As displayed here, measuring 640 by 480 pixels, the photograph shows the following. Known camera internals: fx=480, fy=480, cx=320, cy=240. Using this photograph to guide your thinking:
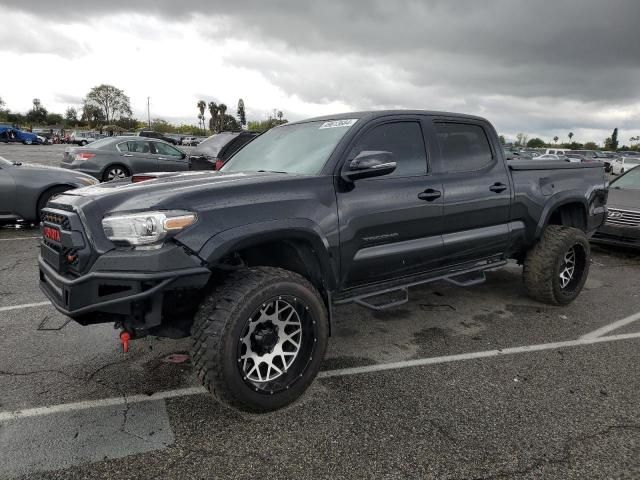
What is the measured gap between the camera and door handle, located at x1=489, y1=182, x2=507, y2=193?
14.3ft

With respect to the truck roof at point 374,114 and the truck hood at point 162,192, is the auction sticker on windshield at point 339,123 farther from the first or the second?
the truck hood at point 162,192

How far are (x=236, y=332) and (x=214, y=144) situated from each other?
29.1 feet

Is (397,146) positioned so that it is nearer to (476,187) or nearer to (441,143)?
(441,143)

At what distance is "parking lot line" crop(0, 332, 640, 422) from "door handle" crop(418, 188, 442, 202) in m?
1.24

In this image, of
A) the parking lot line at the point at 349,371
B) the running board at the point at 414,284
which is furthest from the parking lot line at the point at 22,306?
the running board at the point at 414,284

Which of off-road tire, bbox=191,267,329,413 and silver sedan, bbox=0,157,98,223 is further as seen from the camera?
silver sedan, bbox=0,157,98,223

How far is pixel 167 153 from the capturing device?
14016 millimetres

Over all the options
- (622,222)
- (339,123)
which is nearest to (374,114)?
(339,123)

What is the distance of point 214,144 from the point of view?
10883mm

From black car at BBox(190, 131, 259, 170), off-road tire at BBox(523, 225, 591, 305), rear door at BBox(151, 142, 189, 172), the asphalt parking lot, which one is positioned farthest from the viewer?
rear door at BBox(151, 142, 189, 172)

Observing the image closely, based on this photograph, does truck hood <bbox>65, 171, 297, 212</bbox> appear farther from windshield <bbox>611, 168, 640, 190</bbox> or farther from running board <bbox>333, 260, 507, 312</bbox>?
windshield <bbox>611, 168, 640, 190</bbox>

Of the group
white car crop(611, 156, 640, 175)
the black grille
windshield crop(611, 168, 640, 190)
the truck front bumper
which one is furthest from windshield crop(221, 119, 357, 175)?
white car crop(611, 156, 640, 175)

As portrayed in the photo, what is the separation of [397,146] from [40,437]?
305cm

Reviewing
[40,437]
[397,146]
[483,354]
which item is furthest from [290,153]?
[40,437]
